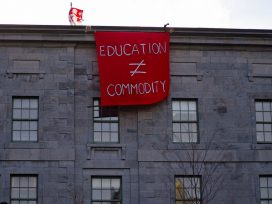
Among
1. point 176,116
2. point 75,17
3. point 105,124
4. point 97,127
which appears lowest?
point 97,127

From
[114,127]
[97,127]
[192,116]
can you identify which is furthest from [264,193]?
[97,127]

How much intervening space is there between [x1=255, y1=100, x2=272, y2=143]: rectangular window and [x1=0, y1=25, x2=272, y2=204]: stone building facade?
1.6 inches

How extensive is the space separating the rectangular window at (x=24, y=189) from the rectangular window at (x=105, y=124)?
3058mm

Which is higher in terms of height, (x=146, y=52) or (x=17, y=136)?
(x=146, y=52)

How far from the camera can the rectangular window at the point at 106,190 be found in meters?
28.1

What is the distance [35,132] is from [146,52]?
558 cm

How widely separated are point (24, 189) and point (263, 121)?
1016cm

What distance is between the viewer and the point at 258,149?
29.2m

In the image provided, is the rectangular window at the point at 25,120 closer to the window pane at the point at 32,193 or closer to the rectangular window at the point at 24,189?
the rectangular window at the point at 24,189

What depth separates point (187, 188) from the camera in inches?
1127

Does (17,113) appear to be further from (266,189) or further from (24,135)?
(266,189)

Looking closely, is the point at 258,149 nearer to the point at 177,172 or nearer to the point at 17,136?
the point at 177,172

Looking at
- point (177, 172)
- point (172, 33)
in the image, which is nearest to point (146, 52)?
point (172, 33)

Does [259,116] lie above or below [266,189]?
above
